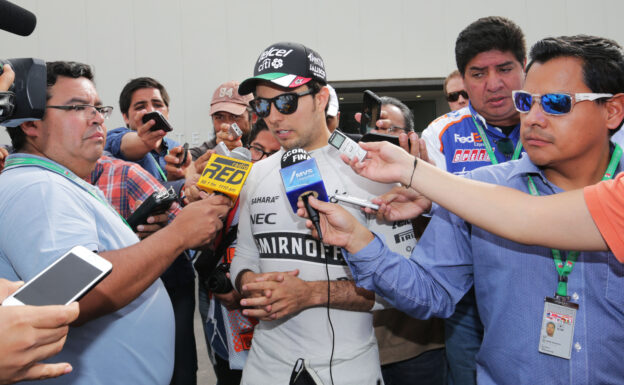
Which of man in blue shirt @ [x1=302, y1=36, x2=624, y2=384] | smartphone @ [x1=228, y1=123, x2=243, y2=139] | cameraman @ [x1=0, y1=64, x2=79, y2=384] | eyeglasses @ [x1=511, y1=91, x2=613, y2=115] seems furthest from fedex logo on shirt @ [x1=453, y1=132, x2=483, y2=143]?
cameraman @ [x1=0, y1=64, x2=79, y2=384]

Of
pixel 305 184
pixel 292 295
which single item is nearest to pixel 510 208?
pixel 305 184

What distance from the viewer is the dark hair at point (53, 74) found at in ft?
6.44

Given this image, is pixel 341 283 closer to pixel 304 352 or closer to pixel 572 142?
pixel 304 352

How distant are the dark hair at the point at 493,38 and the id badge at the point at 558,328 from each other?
1685 mm

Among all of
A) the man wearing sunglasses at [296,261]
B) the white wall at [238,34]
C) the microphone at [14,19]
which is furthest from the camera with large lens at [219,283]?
the white wall at [238,34]

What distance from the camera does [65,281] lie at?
1173mm

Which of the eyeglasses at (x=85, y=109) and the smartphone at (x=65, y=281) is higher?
the eyeglasses at (x=85, y=109)

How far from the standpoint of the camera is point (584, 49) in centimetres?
158

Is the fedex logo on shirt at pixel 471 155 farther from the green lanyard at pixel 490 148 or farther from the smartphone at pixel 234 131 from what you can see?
the smartphone at pixel 234 131

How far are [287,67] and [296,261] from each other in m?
1.00

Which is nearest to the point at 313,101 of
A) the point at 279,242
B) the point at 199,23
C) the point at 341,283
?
the point at 279,242

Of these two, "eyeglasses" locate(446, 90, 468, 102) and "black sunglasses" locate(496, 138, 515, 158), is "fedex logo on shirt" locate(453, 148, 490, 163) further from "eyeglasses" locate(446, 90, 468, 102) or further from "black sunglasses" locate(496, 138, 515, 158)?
"eyeglasses" locate(446, 90, 468, 102)

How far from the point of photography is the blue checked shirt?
145 centimetres

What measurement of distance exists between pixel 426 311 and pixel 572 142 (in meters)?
0.82
